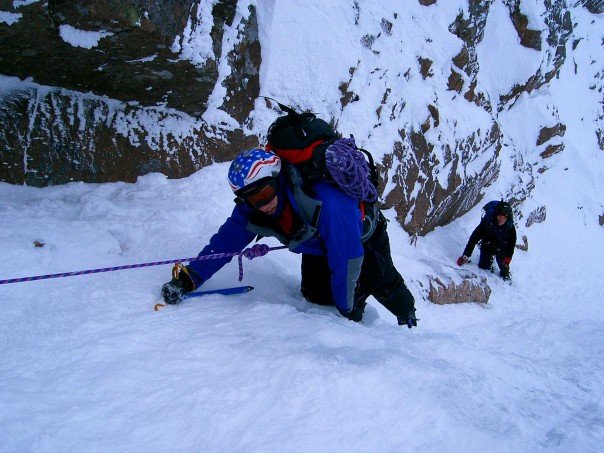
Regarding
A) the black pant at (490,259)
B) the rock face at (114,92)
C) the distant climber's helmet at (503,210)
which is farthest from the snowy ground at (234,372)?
the black pant at (490,259)

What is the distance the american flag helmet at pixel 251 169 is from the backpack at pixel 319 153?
190mm

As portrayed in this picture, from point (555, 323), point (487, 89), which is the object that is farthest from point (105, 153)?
point (487, 89)

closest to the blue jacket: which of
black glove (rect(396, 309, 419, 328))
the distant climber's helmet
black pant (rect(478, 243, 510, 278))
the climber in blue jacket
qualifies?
the climber in blue jacket

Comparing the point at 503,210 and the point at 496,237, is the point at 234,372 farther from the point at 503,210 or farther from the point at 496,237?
the point at 496,237

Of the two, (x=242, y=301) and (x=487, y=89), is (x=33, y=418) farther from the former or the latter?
(x=487, y=89)

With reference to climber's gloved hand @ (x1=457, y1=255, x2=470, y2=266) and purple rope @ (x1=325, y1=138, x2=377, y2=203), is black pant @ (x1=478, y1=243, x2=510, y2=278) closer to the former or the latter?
climber's gloved hand @ (x1=457, y1=255, x2=470, y2=266)

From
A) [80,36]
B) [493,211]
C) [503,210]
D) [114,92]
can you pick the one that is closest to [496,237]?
[493,211]

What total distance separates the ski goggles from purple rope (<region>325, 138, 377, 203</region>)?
0.41 meters

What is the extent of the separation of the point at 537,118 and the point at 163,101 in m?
16.1

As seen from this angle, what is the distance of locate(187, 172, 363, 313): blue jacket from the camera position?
2.64 metres

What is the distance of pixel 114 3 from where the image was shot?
11.8ft

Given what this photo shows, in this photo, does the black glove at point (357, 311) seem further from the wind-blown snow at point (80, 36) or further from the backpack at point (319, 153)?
the wind-blown snow at point (80, 36)

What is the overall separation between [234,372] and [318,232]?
1262 mm

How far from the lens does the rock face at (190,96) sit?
3955 millimetres
